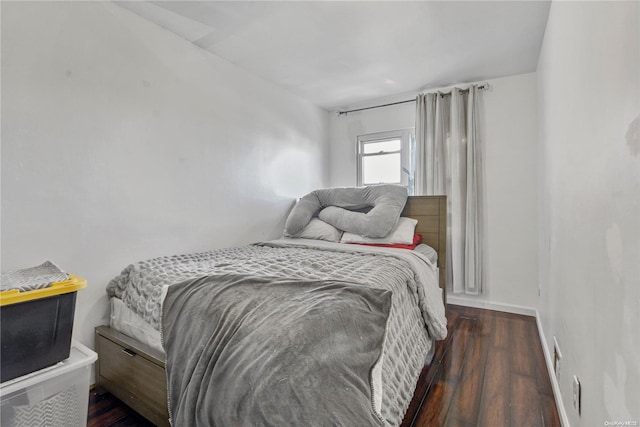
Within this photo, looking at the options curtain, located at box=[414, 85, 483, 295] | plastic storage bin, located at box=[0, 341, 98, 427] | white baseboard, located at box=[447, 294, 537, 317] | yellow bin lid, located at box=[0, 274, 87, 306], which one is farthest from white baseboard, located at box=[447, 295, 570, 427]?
yellow bin lid, located at box=[0, 274, 87, 306]

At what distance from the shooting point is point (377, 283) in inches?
54.5

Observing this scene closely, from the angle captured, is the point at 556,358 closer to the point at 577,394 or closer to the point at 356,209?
the point at 577,394

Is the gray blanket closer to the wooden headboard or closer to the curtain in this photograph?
the wooden headboard

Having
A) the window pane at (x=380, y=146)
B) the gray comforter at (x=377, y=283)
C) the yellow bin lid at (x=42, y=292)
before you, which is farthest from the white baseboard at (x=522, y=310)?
the yellow bin lid at (x=42, y=292)

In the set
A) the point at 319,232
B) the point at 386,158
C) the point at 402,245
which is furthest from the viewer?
the point at 386,158

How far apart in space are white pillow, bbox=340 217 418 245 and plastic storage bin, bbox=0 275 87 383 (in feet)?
6.22

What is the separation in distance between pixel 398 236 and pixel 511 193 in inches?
52.2

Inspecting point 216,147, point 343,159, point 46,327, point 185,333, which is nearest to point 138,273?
point 46,327

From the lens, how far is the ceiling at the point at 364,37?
76.9 inches

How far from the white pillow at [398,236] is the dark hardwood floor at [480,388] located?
83cm

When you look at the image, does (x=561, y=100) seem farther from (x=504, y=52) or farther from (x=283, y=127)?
(x=283, y=127)

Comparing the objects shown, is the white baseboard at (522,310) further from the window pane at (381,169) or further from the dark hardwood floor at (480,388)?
the window pane at (381,169)

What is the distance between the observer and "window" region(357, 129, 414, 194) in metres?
3.55

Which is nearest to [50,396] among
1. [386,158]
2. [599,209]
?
[599,209]
